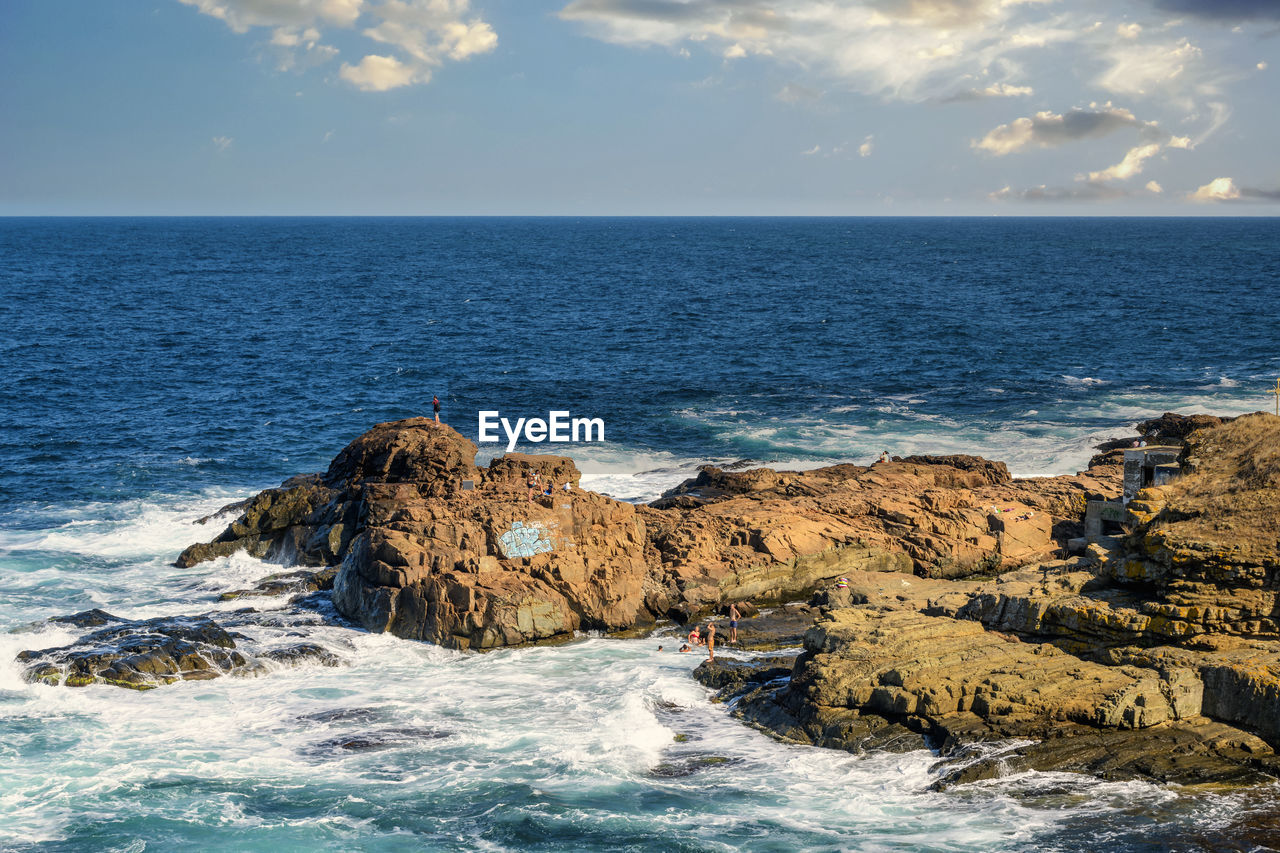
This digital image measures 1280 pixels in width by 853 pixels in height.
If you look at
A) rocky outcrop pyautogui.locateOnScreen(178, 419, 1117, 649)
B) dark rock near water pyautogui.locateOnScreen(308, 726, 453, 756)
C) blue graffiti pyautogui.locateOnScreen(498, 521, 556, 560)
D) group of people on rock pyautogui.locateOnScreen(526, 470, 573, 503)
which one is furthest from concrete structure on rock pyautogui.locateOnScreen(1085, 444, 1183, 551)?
dark rock near water pyautogui.locateOnScreen(308, 726, 453, 756)

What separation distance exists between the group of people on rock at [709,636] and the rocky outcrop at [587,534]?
1340 millimetres

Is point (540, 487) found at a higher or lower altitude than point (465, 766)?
higher

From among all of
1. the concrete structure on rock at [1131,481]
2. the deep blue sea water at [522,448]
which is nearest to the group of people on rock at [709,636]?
the deep blue sea water at [522,448]

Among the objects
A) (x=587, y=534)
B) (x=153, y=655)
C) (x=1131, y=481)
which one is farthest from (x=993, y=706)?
(x=153, y=655)

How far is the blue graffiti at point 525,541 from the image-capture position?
110 feet

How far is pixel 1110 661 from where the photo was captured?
24453 millimetres

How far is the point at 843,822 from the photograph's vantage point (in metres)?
21.5

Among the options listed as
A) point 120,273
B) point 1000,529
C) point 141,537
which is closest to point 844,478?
point 1000,529

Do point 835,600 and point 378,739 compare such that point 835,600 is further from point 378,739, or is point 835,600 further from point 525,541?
point 378,739

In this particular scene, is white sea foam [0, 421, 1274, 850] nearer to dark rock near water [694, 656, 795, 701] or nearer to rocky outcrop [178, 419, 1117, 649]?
dark rock near water [694, 656, 795, 701]

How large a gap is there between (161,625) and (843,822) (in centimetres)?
2041

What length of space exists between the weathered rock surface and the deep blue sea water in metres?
0.99

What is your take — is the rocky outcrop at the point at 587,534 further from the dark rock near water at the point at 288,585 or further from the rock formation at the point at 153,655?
the rock formation at the point at 153,655

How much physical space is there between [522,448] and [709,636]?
30322mm
